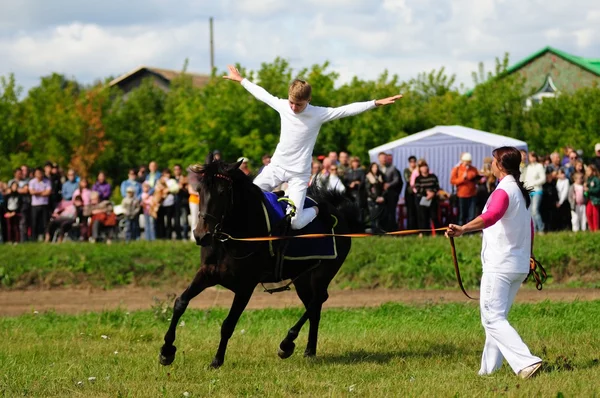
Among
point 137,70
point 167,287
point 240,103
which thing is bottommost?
point 167,287

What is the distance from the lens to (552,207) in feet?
83.1

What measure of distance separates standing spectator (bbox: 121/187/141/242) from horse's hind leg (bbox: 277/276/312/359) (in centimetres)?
1432

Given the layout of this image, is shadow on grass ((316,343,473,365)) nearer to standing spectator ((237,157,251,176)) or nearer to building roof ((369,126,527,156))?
standing spectator ((237,157,251,176))

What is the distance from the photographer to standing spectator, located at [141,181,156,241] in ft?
85.8

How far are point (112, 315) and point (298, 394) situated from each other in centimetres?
671

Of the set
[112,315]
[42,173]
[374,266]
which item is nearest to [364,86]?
[42,173]

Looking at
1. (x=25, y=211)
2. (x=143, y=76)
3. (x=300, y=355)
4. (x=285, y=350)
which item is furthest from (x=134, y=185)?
(x=143, y=76)

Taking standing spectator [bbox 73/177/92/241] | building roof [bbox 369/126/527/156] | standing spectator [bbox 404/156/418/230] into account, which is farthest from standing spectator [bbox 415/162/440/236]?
standing spectator [bbox 73/177/92/241]

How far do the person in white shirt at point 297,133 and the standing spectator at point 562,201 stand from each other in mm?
14613

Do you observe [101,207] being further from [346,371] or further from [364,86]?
[364,86]

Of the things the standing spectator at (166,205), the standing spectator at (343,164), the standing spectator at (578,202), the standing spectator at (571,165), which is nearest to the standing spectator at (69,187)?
the standing spectator at (166,205)

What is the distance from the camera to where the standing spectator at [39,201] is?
2670 centimetres

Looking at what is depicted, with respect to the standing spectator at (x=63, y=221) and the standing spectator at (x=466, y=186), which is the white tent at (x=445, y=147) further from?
the standing spectator at (x=63, y=221)

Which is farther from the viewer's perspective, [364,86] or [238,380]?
[364,86]
